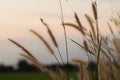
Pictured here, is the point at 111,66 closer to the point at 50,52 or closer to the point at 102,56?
the point at 102,56

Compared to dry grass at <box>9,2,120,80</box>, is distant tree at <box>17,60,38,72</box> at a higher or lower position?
higher

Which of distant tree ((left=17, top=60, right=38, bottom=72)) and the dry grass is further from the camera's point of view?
distant tree ((left=17, top=60, right=38, bottom=72))

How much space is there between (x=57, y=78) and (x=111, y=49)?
842mm

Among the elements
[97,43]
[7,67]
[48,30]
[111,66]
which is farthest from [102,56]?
[7,67]

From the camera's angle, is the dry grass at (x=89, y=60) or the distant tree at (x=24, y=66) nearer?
the dry grass at (x=89, y=60)

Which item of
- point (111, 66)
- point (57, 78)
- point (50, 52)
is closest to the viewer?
point (57, 78)

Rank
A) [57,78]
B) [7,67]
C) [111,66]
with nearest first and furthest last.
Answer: [57,78]
[111,66]
[7,67]

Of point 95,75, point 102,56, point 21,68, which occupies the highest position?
point 21,68

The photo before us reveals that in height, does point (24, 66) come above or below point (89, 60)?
above

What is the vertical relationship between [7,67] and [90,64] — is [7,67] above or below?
above

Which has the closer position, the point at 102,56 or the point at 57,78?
the point at 57,78

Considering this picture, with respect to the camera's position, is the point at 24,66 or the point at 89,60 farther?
the point at 24,66

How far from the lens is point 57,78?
2359 millimetres

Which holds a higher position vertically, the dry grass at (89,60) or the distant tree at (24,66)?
the distant tree at (24,66)
